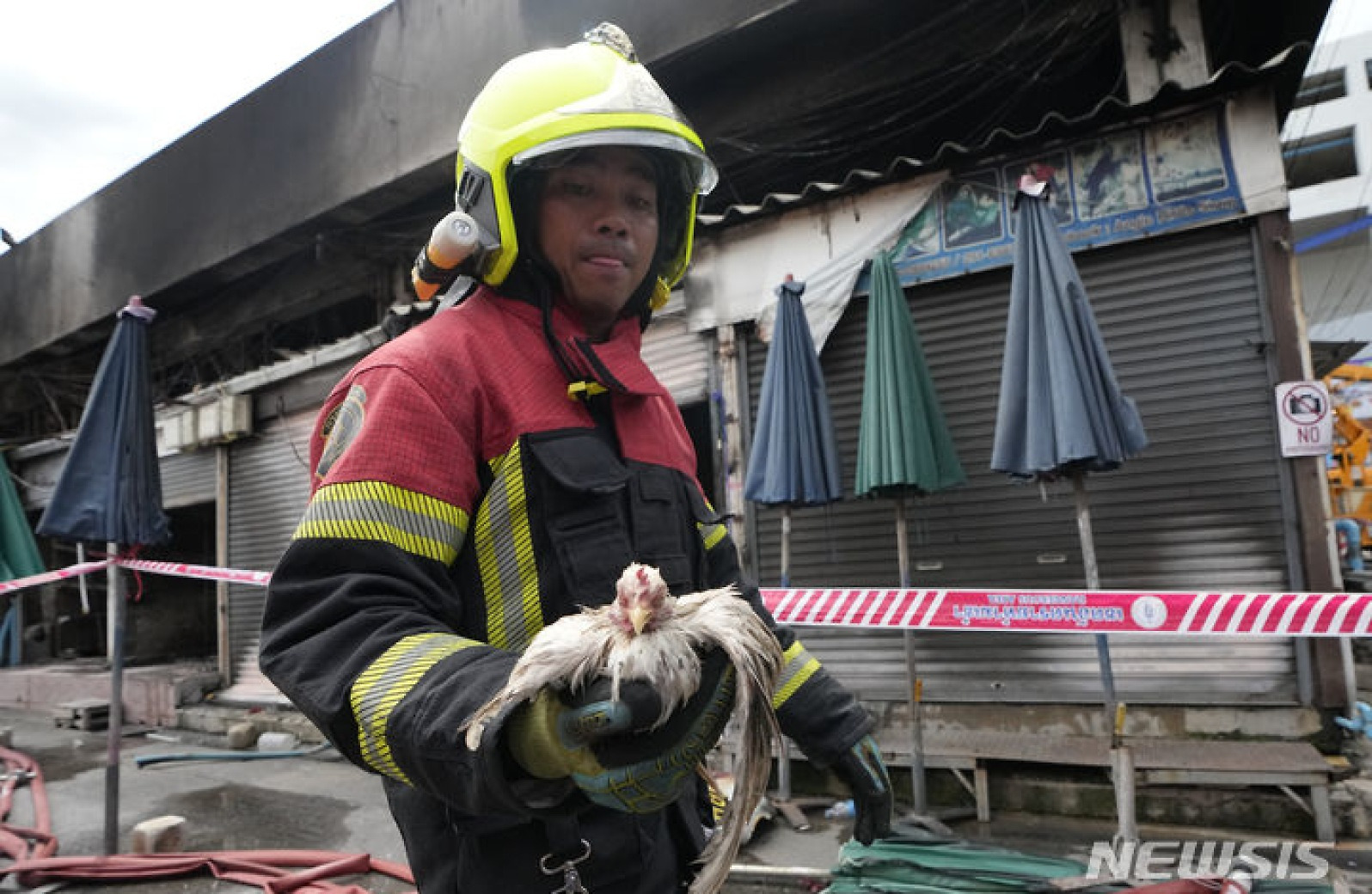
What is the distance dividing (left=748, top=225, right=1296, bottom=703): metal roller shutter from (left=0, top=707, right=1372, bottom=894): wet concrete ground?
0.95 meters

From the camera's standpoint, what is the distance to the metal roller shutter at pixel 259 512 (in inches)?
379

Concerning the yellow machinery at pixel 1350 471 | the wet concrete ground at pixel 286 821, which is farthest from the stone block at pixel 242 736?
the yellow machinery at pixel 1350 471

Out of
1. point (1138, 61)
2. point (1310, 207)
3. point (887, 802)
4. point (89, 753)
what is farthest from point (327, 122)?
point (1310, 207)

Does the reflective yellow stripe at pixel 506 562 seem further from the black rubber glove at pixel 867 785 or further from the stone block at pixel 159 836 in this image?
the stone block at pixel 159 836

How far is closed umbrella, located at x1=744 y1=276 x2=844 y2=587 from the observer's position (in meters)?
5.29

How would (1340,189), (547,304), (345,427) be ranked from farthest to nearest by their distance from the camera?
1. (1340,189)
2. (547,304)
3. (345,427)

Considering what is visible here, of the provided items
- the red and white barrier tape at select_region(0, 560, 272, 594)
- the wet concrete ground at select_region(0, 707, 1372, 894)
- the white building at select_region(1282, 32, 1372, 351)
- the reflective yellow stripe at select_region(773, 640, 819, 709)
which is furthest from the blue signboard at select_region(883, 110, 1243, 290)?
the white building at select_region(1282, 32, 1372, 351)

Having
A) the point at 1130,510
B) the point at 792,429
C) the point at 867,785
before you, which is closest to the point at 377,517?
the point at 867,785

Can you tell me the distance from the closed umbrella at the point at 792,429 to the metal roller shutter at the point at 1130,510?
0.95 meters

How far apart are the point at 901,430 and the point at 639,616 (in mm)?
4366

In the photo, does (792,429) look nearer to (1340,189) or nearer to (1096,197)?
(1096,197)

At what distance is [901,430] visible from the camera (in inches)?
197

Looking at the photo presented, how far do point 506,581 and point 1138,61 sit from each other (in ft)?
21.2

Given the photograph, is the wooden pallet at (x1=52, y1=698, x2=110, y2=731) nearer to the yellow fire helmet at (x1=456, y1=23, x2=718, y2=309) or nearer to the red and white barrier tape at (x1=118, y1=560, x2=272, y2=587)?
the red and white barrier tape at (x1=118, y1=560, x2=272, y2=587)
